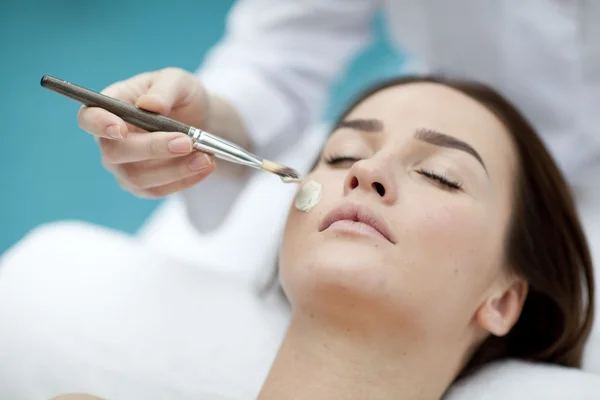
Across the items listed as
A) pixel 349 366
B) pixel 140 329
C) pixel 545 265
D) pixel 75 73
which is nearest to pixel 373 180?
pixel 349 366

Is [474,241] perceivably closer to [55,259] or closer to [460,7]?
[460,7]

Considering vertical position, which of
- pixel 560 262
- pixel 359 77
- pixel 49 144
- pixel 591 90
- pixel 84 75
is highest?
pixel 359 77

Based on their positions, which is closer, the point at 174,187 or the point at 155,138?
the point at 155,138

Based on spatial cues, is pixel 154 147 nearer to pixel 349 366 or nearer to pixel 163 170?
pixel 163 170

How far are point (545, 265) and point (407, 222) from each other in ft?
1.04

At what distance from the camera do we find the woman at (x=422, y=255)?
26.3 inches

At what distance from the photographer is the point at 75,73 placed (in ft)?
6.46

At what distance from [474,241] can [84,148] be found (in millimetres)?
1478

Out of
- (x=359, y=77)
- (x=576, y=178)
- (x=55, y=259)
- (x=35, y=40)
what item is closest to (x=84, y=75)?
(x=35, y=40)

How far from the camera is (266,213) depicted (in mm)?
1277

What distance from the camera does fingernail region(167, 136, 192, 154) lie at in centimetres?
62

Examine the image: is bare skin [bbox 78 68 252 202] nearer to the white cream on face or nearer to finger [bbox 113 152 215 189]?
finger [bbox 113 152 215 189]

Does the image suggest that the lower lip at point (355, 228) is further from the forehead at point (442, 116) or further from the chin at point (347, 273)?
the forehead at point (442, 116)

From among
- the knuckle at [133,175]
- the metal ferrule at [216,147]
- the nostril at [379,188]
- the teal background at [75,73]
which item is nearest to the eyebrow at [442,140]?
the nostril at [379,188]
